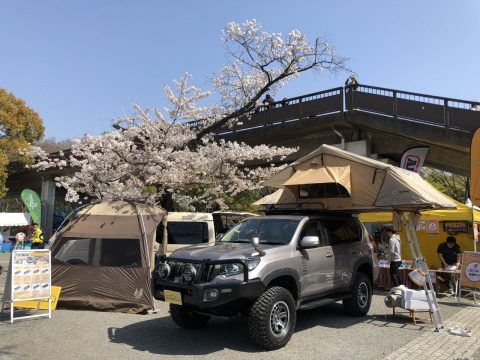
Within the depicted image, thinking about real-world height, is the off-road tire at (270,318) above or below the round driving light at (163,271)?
below

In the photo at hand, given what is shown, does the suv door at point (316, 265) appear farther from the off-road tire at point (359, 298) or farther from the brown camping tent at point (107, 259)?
the brown camping tent at point (107, 259)

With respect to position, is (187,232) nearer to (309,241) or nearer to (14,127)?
(309,241)

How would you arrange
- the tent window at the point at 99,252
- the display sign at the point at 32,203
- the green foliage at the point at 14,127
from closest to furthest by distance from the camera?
the tent window at the point at 99,252, the display sign at the point at 32,203, the green foliage at the point at 14,127

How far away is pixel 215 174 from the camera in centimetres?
1424

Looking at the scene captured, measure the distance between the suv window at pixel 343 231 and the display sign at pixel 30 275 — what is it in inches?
208

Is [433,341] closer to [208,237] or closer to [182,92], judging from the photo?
[208,237]

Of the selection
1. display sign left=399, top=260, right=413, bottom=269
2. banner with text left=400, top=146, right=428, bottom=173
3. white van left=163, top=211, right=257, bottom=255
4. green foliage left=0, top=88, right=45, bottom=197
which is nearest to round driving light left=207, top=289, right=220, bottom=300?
white van left=163, top=211, right=257, bottom=255

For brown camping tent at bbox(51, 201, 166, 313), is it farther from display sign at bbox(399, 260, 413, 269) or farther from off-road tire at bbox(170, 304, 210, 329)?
display sign at bbox(399, 260, 413, 269)

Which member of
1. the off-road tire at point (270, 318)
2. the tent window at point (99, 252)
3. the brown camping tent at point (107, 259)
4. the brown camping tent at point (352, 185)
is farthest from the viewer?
the tent window at point (99, 252)

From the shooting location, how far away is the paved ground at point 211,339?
18.7 feet

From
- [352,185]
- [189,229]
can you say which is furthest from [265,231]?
[189,229]

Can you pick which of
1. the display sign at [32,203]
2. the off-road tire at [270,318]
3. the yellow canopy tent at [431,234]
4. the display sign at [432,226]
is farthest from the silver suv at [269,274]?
the display sign at [32,203]

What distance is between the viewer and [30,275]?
25.3 feet

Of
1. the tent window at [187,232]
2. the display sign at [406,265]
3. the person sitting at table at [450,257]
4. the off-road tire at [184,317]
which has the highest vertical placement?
the tent window at [187,232]
